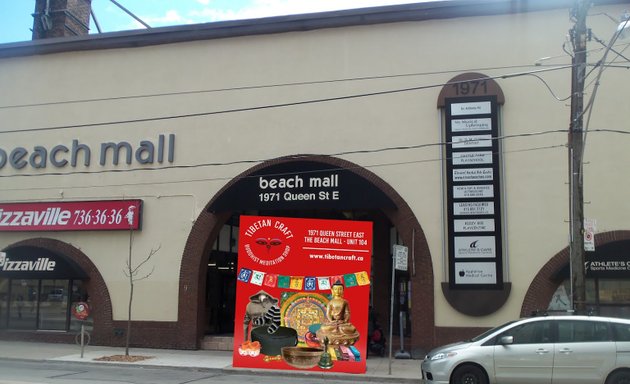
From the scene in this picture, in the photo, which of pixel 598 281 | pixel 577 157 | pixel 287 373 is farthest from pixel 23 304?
pixel 598 281

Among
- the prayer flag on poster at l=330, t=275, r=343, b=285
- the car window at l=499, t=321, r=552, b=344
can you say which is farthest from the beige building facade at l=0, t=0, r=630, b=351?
the car window at l=499, t=321, r=552, b=344

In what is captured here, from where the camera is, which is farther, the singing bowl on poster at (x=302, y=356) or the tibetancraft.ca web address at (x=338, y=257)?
the tibetancraft.ca web address at (x=338, y=257)

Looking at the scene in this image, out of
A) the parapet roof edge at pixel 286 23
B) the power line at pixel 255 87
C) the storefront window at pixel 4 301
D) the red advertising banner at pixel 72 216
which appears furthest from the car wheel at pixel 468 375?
the storefront window at pixel 4 301

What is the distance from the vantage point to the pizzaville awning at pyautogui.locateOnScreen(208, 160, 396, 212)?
59.1 feet

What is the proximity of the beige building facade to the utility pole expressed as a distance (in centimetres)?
324

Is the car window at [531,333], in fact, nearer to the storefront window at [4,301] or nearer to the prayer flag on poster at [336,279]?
the prayer flag on poster at [336,279]

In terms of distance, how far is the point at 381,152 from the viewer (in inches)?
721

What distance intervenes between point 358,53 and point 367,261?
24.6 feet

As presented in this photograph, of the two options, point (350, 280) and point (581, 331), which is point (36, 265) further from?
point (581, 331)

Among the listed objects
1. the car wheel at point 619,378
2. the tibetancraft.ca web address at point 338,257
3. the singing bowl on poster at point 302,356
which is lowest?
the singing bowl on poster at point 302,356

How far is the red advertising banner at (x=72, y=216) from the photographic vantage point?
19688 mm

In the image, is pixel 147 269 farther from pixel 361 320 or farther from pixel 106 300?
pixel 361 320

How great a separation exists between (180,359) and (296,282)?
4417 millimetres

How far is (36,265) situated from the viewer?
20.0m
